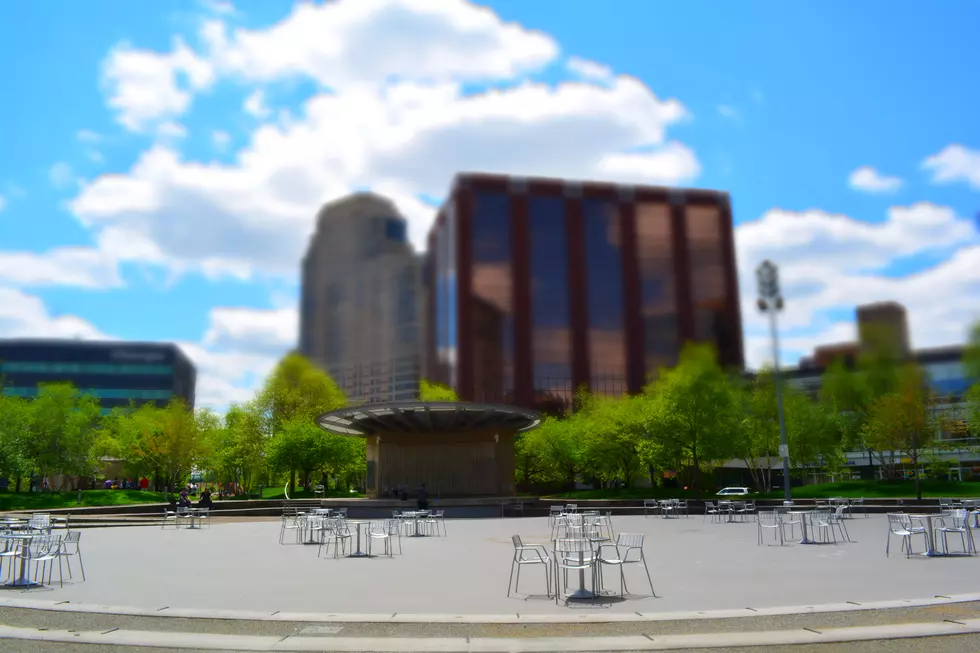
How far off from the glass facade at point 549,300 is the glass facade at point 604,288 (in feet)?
11.0

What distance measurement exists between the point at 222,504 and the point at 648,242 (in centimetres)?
7800

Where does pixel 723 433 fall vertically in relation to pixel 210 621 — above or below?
above

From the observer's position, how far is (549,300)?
328 feet

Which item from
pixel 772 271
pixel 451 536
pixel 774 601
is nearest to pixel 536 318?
pixel 772 271

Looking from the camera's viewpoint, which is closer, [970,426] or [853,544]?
[853,544]

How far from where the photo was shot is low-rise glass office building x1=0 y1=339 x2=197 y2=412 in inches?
4931

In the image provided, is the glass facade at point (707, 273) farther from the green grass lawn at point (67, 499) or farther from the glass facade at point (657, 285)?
the green grass lawn at point (67, 499)

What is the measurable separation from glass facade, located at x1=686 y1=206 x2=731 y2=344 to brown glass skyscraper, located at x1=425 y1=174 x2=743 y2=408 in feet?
0.51

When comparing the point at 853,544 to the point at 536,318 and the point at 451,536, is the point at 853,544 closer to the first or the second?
the point at 451,536

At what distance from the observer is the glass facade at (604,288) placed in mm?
99688

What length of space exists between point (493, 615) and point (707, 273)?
10179cm

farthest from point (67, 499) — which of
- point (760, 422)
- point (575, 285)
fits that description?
point (575, 285)

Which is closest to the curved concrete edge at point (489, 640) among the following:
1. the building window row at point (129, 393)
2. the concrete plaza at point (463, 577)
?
the concrete plaza at point (463, 577)

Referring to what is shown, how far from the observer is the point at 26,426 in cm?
4569
